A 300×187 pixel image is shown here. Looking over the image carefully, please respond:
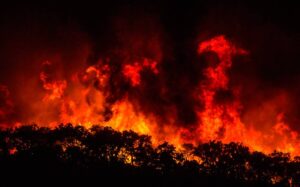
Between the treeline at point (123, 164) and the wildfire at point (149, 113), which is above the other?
the wildfire at point (149, 113)

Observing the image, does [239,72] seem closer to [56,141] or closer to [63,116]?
[63,116]

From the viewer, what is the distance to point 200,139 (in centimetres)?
4656

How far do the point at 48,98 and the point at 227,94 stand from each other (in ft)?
78.8

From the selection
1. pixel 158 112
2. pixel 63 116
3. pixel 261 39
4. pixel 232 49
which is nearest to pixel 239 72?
pixel 232 49

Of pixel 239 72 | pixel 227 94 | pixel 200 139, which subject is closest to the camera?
pixel 200 139

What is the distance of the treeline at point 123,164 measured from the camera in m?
33.4

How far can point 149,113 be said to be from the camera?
4931 centimetres

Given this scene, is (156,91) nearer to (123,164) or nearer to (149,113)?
(149,113)

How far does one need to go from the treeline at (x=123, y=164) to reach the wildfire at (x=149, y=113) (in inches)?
430

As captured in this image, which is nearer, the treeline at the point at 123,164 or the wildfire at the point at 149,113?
the treeline at the point at 123,164

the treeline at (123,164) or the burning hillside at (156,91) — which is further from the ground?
the burning hillside at (156,91)

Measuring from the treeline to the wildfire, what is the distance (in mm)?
10924

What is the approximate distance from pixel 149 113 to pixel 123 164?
52.1ft

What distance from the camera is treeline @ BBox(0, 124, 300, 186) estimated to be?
33406 millimetres
